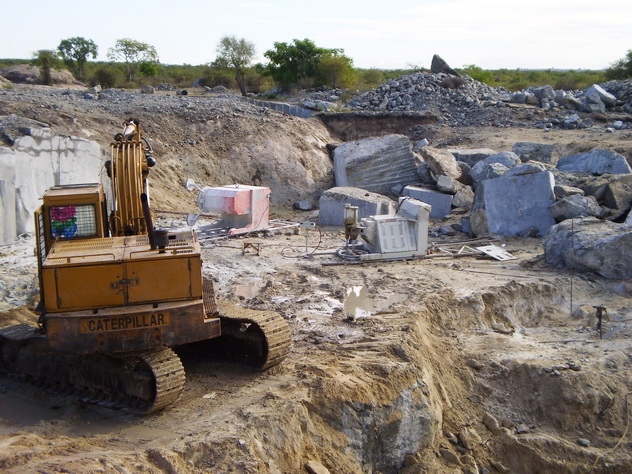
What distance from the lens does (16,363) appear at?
7609 mm

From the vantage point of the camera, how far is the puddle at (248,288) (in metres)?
9.70

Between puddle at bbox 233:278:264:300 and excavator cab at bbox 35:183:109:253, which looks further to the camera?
puddle at bbox 233:278:264:300

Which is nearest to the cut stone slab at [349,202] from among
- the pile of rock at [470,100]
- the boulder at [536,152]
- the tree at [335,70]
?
the boulder at [536,152]

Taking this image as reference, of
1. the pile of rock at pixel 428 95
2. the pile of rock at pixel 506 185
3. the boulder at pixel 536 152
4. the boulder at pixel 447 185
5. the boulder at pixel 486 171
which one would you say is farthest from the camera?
the pile of rock at pixel 428 95

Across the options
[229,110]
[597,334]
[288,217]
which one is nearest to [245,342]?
Result: [597,334]

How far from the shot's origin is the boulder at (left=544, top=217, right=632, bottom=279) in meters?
10.7

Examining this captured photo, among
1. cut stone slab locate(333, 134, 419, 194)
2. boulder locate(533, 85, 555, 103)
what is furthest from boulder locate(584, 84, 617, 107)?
cut stone slab locate(333, 134, 419, 194)

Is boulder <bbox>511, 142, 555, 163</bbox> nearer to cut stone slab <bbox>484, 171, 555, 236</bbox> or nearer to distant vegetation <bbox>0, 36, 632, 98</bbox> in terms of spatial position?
cut stone slab <bbox>484, 171, 555, 236</bbox>

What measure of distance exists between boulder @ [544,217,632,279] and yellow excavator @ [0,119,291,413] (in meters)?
6.17

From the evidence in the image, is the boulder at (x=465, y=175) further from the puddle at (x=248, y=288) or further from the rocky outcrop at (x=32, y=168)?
the rocky outcrop at (x=32, y=168)

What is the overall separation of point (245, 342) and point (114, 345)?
1.78 meters

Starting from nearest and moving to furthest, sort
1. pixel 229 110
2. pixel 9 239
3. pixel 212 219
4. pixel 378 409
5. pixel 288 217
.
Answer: pixel 378 409, pixel 9 239, pixel 212 219, pixel 288 217, pixel 229 110

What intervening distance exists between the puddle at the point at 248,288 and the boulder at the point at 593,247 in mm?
5219

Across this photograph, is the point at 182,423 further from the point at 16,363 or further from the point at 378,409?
the point at 16,363
